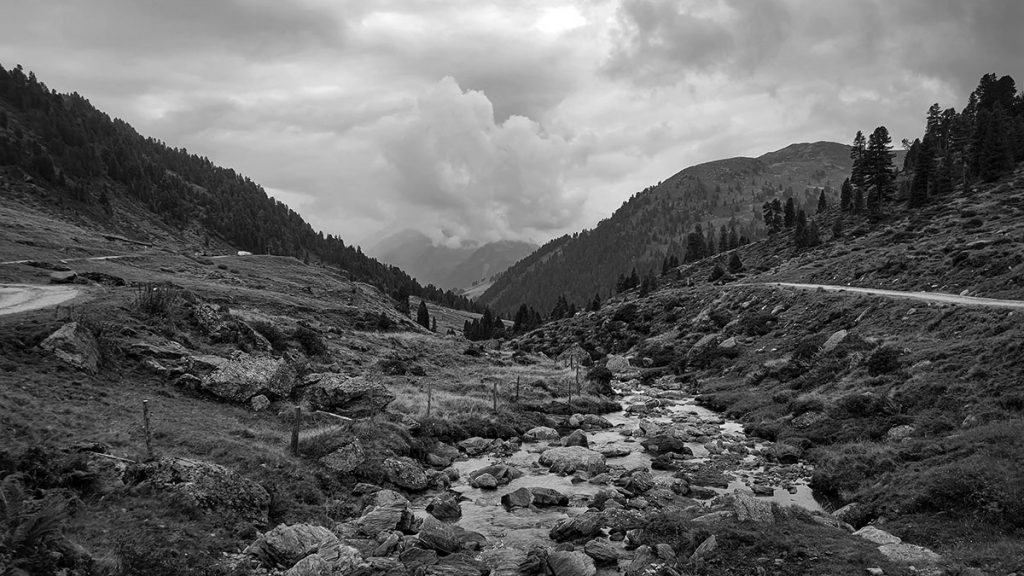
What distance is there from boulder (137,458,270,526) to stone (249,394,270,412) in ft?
35.5

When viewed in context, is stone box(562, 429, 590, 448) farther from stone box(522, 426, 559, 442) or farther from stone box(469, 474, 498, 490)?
stone box(469, 474, 498, 490)

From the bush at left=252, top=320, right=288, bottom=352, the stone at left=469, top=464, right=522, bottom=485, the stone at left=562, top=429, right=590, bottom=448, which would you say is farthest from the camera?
the bush at left=252, top=320, right=288, bottom=352

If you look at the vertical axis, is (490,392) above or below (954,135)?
below

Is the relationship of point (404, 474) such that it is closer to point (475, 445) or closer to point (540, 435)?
point (475, 445)

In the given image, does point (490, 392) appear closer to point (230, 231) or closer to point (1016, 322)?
point (1016, 322)

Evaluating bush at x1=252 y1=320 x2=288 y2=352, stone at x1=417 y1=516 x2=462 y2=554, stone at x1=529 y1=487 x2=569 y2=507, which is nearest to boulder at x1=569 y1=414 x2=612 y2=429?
stone at x1=529 y1=487 x2=569 y2=507

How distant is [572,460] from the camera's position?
29.4 metres

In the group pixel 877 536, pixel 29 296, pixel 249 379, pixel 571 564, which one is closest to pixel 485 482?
pixel 571 564

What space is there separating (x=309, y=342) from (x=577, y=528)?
35.7m

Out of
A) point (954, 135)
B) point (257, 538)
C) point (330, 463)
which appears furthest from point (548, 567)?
point (954, 135)

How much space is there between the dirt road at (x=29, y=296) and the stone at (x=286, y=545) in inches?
1000

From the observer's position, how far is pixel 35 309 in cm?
3128

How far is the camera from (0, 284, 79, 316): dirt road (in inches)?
1298

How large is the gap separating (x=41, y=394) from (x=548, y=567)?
21633 mm
